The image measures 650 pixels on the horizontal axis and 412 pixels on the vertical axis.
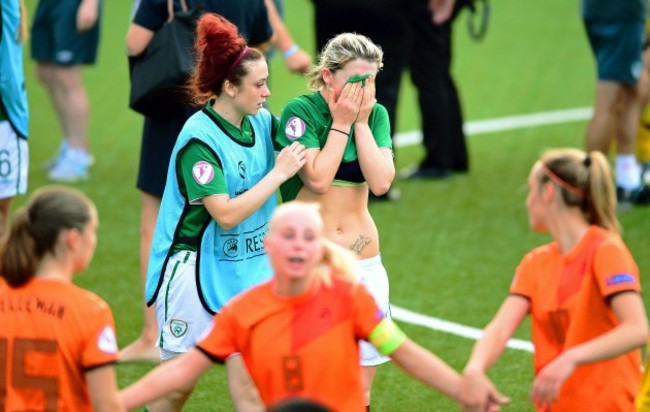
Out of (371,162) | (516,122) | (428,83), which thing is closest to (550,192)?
(371,162)

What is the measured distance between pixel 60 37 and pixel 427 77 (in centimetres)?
331

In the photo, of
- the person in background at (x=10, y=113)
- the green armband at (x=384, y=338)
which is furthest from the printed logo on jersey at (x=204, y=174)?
the person in background at (x=10, y=113)

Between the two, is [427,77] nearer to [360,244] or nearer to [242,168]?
[360,244]

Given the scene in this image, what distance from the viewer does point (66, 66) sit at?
11.6 metres

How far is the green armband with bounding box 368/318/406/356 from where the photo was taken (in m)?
4.50

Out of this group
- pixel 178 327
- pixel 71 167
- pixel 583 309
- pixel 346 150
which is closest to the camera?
pixel 583 309

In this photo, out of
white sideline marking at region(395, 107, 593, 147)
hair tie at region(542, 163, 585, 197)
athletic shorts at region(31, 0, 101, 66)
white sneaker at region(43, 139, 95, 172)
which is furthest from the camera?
white sideline marking at region(395, 107, 593, 147)

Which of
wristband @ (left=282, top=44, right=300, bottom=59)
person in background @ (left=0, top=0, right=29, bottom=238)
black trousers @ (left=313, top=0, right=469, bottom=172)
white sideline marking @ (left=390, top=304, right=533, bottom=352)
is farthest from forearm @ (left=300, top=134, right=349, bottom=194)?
black trousers @ (left=313, top=0, right=469, bottom=172)

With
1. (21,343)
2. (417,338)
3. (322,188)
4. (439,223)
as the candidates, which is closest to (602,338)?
(322,188)

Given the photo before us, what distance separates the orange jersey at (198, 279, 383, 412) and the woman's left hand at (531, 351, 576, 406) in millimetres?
607

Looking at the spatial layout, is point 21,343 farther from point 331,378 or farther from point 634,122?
point 634,122

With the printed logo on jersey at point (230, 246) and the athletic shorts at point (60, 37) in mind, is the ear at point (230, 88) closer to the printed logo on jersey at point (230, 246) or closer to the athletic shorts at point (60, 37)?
the printed logo on jersey at point (230, 246)

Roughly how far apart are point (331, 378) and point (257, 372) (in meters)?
0.26

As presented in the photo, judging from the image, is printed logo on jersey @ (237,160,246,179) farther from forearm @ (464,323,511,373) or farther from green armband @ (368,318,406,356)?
forearm @ (464,323,511,373)
